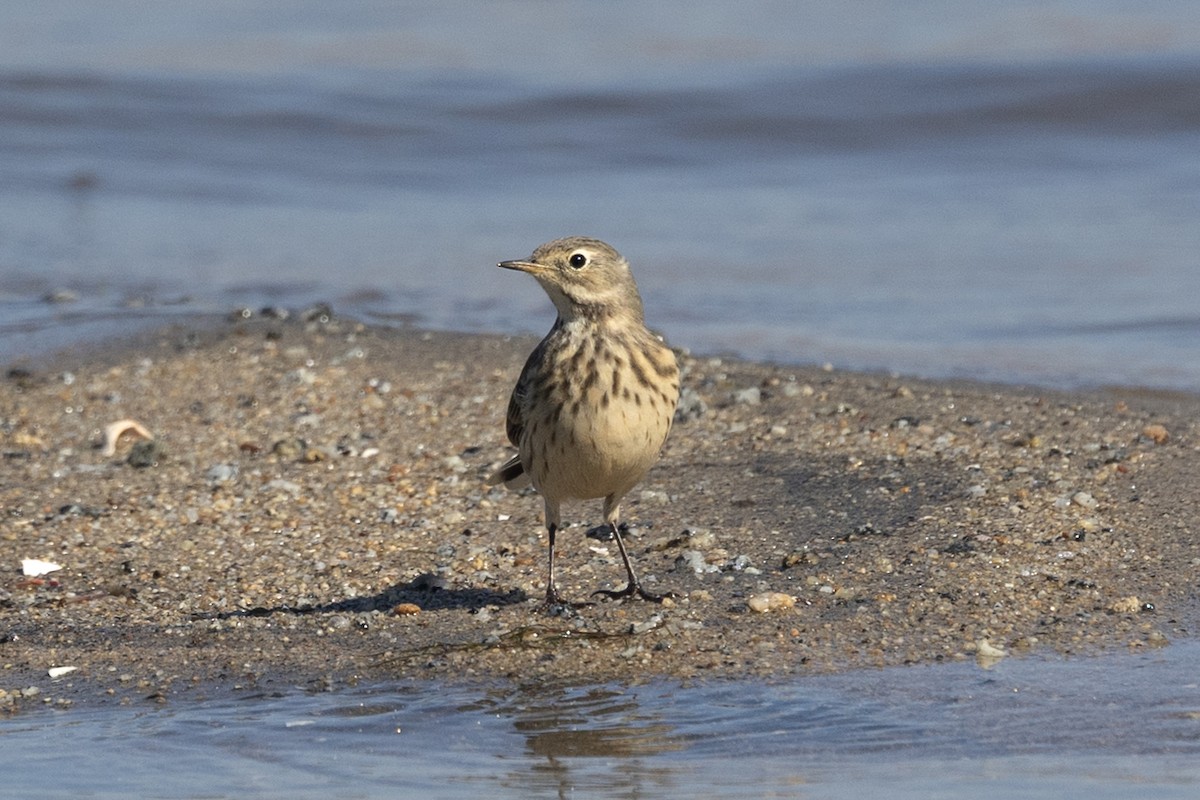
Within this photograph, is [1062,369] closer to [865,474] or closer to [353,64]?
[865,474]

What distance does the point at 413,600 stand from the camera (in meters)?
7.51

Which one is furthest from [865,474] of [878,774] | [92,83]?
[92,83]

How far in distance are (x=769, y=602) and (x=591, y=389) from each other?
108 cm

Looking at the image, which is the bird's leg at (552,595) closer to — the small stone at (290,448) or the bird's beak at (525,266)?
the bird's beak at (525,266)

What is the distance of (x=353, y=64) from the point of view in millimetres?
26359

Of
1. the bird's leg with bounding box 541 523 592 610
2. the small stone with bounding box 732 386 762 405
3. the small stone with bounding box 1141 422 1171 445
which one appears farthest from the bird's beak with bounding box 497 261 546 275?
the small stone with bounding box 1141 422 1171 445

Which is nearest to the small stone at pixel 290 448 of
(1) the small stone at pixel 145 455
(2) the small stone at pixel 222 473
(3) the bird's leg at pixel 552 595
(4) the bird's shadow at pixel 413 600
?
(2) the small stone at pixel 222 473

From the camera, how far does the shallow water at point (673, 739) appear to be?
18.0 ft

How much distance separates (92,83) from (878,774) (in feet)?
69.5

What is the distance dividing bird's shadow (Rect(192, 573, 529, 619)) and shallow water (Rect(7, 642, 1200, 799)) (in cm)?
98

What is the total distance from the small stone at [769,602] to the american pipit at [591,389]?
0.42 meters

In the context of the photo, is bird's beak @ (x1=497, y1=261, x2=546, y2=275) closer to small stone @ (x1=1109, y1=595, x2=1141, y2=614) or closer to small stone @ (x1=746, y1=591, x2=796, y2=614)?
small stone @ (x1=746, y1=591, x2=796, y2=614)

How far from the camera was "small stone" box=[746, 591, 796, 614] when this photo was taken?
23.2 feet

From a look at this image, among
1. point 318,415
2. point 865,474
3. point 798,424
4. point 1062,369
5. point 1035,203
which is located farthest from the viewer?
point 1035,203
